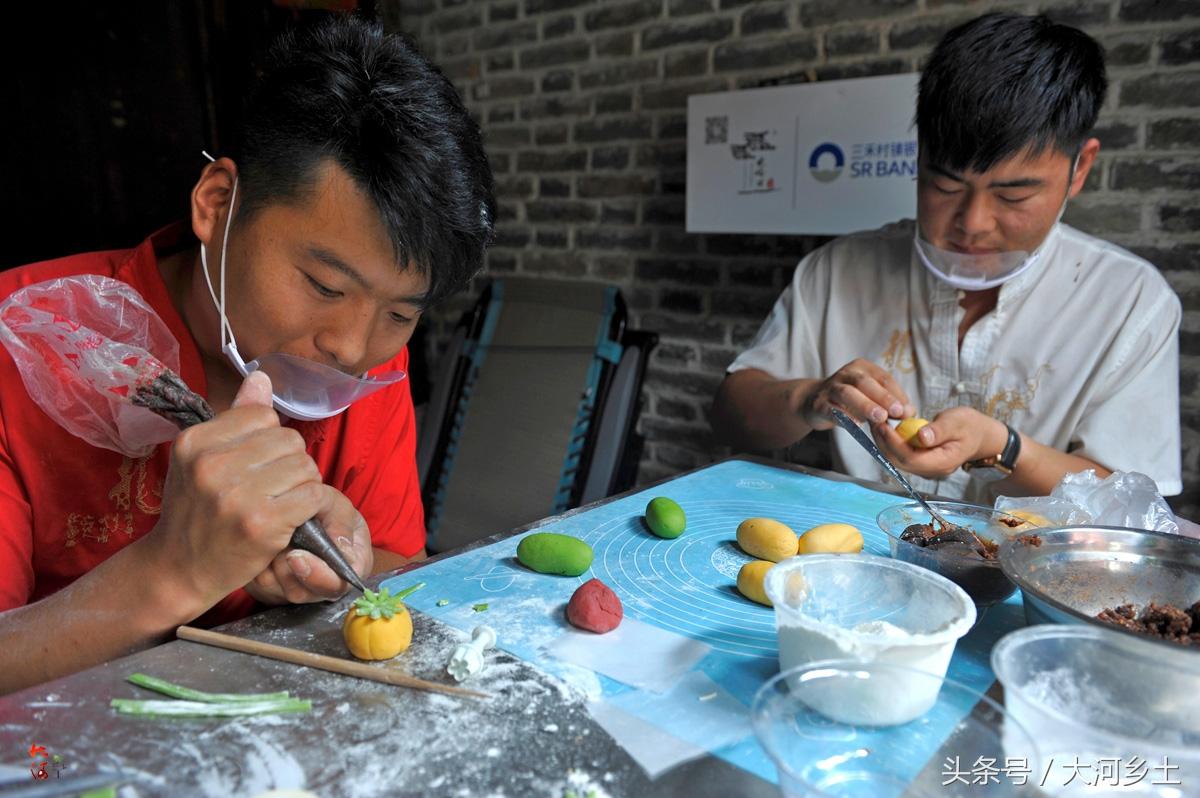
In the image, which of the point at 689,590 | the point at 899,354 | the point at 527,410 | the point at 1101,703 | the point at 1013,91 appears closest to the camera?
the point at 1101,703

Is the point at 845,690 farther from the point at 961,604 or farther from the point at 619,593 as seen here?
the point at 619,593

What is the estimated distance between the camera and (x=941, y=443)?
1.50 meters

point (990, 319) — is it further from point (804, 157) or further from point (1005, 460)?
point (804, 157)

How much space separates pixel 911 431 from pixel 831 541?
44 centimetres

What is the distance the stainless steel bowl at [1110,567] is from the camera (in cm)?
95

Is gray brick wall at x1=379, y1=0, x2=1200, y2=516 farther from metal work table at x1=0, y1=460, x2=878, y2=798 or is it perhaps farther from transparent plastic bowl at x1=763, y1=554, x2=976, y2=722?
metal work table at x1=0, y1=460, x2=878, y2=798

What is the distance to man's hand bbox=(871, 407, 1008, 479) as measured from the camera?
1.48 m

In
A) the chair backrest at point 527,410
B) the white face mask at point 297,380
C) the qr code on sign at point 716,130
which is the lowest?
the chair backrest at point 527,410

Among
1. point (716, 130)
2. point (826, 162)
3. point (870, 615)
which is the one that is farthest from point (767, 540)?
point (716, 130)

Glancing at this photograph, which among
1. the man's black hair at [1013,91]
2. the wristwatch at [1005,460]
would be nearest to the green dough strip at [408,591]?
the wristwatch at [1005,460]

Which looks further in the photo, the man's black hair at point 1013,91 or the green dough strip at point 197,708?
the man's black hair at point 1013,91

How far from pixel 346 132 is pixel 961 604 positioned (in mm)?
948

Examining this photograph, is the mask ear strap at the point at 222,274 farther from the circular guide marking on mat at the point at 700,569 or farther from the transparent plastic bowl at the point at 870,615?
the transparent plastic bowl at the point at 870,615

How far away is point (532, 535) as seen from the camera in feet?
3.76
